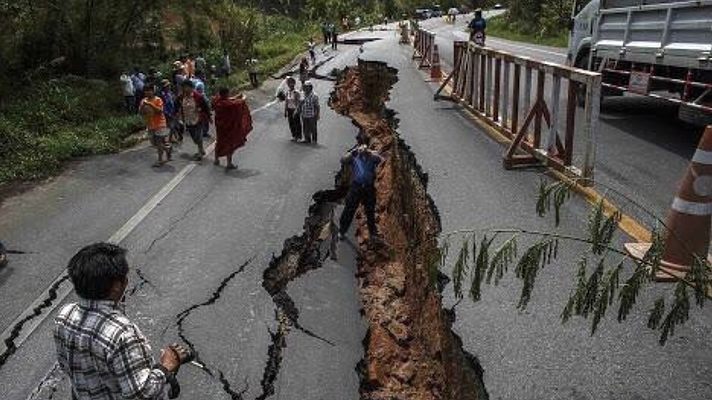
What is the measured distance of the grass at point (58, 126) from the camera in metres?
11.1

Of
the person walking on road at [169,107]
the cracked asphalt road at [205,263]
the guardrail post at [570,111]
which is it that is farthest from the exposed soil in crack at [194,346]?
the person walking on road at [169,107]

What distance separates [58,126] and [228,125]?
4.95m

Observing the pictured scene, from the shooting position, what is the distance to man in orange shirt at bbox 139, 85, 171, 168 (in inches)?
415

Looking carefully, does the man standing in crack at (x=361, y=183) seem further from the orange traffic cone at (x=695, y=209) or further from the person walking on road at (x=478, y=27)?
the person walking on road at (x=478, y=27)

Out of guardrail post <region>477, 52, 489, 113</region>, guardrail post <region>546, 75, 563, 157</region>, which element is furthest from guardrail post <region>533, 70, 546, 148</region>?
guardrail post <region>477, 52, 489, 113</region>

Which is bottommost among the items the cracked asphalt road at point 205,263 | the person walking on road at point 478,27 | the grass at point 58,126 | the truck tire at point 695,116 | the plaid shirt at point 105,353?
the cracked asphalt road at point 205,263

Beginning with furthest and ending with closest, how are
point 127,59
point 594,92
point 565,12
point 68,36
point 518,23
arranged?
point 518,23 → point 565,12 → point 127,59 → point 68,36 → point 594,92

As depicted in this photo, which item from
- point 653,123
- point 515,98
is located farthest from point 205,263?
point 653,123

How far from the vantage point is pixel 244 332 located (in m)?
5.12

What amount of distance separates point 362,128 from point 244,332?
941 cm

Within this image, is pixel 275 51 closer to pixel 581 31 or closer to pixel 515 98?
pixel 581 31

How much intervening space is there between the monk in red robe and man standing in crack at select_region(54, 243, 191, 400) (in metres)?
7.82

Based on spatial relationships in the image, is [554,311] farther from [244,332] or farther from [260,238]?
[260,238]

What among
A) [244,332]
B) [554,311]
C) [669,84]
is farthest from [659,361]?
[669,84]
